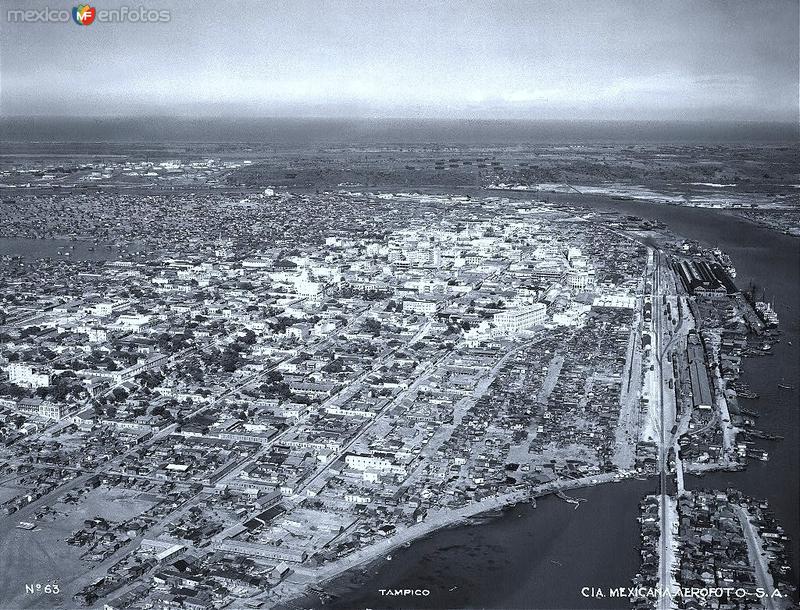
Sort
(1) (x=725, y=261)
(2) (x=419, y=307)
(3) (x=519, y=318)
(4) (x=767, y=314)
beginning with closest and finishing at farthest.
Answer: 1. (4) (x=767, y=314)
2. (3) (x=519, y=318)
3. (2) (x=419, y=307)
4. (1) (x=725, y=261)

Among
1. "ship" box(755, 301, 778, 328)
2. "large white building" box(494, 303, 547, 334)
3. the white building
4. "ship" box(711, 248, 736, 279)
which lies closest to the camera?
"ship" box(755, 301, 778, 328)

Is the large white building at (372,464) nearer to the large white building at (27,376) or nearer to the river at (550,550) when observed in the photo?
the river at (550,550)

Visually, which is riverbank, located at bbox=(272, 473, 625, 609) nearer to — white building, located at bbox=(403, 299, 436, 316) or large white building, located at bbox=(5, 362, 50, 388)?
large white building, located at bbox=(5, 362, 50, 388)

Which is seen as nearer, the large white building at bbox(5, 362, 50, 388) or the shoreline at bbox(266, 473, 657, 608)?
the shoreline at bbox(266, 473, 657, 608)

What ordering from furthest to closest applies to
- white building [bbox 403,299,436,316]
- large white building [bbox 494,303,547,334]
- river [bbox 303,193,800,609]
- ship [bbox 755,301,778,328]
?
white building [bbox 403,299,436,316] < large white building [bbox 494,303,547,334] < ship [bbox 755,301,778,328] < river [bbox 303,193,800,609]

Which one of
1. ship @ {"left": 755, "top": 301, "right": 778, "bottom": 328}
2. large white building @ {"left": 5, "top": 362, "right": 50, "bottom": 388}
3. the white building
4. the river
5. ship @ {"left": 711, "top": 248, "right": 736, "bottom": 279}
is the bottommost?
the river

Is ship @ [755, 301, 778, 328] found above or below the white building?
above

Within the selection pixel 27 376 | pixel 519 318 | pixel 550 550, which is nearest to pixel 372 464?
pixel 550 550

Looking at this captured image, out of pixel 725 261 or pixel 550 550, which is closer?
pixel 550 550

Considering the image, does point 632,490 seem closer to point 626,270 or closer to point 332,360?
point 332,360

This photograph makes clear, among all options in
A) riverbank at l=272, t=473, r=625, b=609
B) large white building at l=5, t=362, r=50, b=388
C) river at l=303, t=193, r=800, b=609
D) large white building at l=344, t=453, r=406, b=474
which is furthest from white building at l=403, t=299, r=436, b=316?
riverbank at l=272, t=473, r=625, b=609

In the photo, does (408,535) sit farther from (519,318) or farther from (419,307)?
(419,307)
